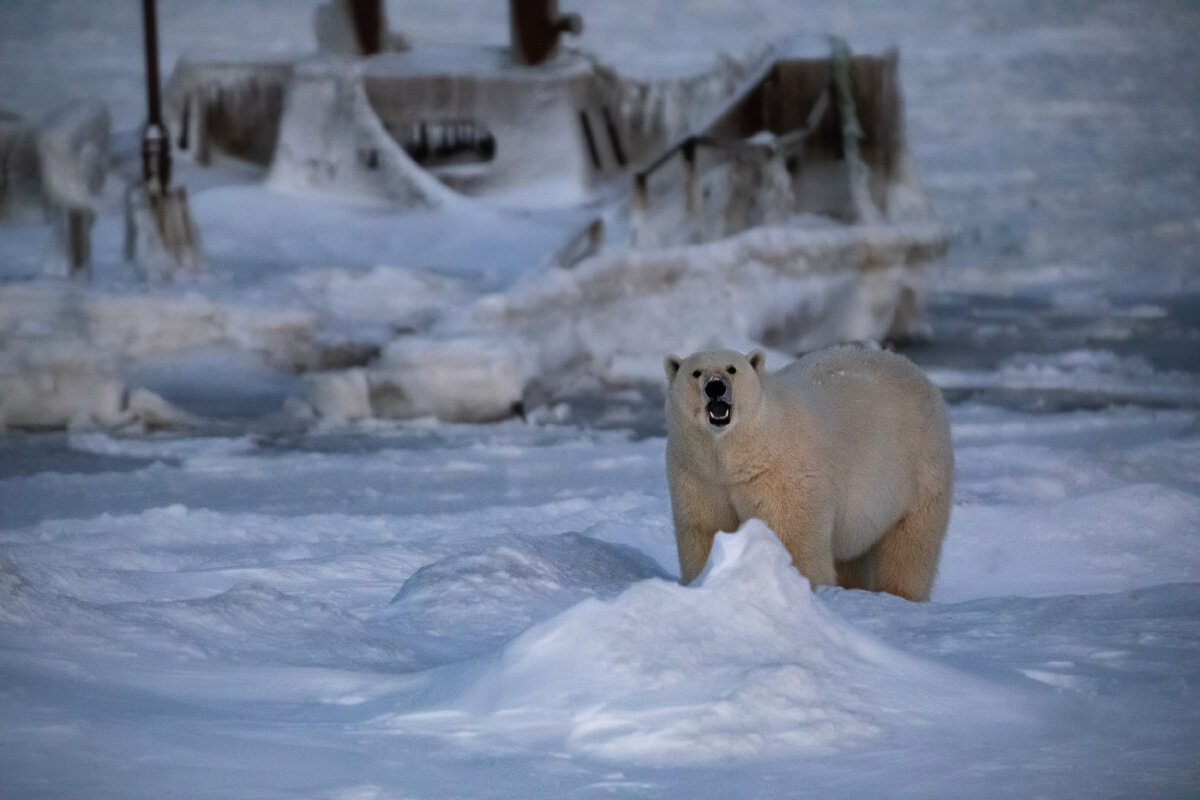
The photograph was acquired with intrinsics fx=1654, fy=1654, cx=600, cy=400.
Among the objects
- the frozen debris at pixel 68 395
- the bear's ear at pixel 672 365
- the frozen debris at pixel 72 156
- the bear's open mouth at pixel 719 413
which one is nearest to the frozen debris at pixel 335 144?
the frozen debris at pixel 72 156

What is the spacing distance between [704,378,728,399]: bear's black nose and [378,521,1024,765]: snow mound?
740mm

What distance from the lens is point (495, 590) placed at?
4344 mm

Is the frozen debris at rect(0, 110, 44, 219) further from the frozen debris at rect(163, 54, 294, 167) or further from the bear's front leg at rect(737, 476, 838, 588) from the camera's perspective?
the bear's front leg at rect(737, 476, 838, 588)

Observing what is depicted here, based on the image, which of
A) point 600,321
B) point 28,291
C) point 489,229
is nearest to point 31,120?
point 489,229

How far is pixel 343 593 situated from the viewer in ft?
15.1

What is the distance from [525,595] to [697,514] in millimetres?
577

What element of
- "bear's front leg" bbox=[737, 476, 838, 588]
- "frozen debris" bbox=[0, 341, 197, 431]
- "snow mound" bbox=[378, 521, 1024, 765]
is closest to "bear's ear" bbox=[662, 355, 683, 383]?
"bear's front leg" bbox=[737, 476, 838, 588]

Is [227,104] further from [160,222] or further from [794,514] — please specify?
[794,514]

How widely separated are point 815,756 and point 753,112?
37.4ft

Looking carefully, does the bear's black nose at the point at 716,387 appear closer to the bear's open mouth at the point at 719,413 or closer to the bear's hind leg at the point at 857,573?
the bear's open mouth at the point at 719,413

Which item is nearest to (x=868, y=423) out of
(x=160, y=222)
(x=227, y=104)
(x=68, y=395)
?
(x=68, y=395)

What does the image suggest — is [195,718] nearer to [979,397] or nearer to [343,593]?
[343,593]

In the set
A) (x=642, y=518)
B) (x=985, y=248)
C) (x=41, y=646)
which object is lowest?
(x=985, y=248)

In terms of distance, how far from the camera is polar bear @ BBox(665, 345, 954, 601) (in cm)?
441
